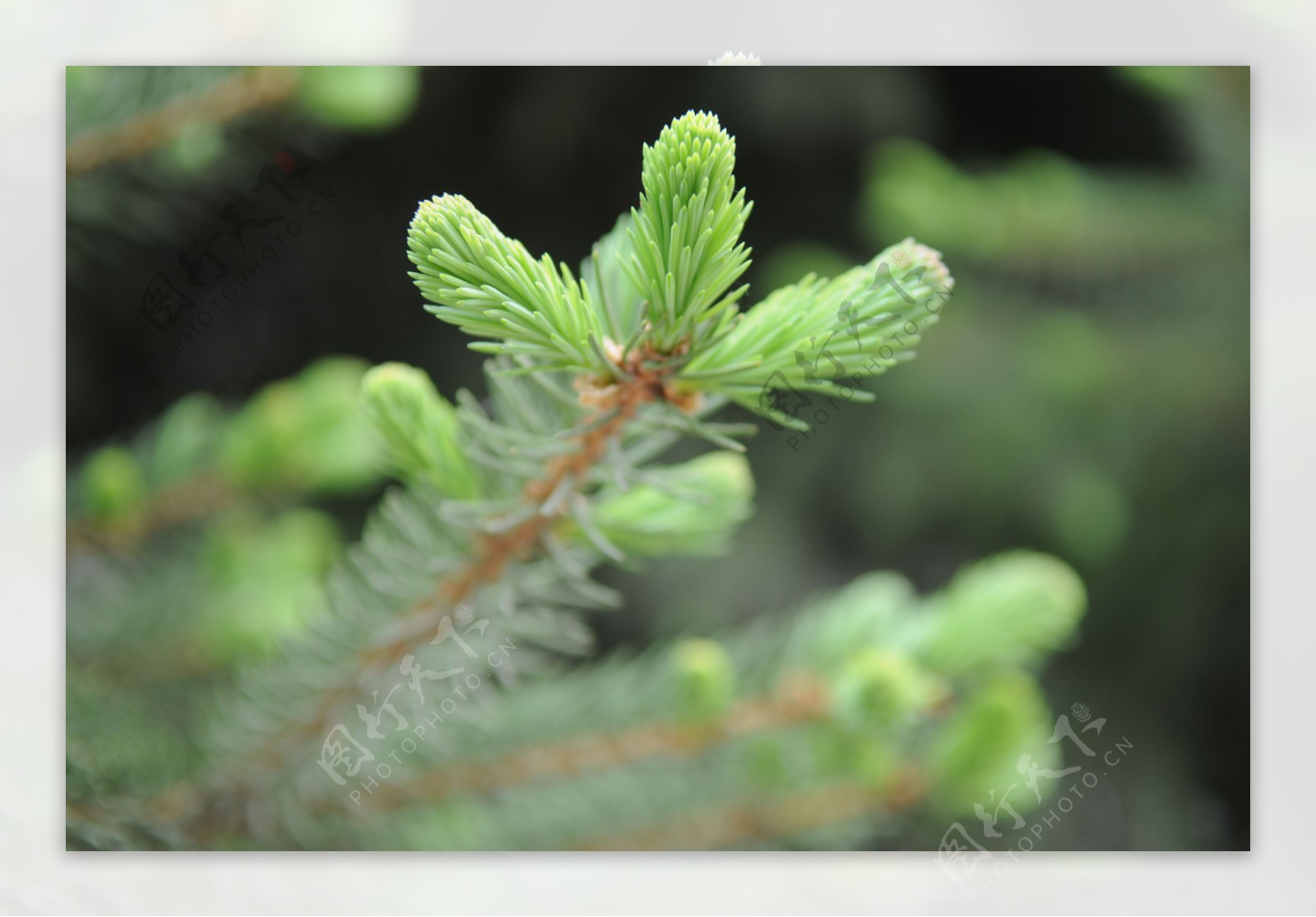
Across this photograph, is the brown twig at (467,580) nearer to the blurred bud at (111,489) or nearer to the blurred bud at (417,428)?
the blurred bud at (417,428)

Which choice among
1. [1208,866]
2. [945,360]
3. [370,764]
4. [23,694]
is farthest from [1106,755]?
[23,694]

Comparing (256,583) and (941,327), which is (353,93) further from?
(941,327)

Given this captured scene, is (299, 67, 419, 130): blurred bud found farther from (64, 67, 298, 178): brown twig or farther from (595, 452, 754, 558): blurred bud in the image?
(595, 452, 754, 558): blurred bud

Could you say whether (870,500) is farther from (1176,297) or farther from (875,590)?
(875,590)

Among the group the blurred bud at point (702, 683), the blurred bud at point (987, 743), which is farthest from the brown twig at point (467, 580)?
the blurred bud at point (987, 743)

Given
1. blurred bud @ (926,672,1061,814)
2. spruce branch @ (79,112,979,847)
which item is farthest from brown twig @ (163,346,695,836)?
blurred bud @ (926,672,1061,814)

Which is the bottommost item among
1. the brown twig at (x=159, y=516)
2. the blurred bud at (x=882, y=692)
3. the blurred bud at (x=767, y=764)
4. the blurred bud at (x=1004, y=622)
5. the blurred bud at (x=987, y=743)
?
the blurred bud at (x=767, y=764)
